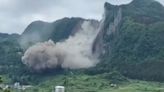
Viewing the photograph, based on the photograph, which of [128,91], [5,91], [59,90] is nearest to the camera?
[5,91]

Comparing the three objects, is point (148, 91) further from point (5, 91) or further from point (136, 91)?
point (5, 91)

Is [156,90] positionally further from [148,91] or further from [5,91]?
[5,91]

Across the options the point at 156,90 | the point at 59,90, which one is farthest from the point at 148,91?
the point at 59,90

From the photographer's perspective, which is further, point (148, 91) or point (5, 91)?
point (148, 91)

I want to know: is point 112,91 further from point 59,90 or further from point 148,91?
point 59,90

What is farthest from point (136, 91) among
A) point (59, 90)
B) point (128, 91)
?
point (59, 90)

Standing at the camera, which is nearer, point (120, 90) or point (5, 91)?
point (5, 91)

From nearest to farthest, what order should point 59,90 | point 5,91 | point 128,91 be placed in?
point 5,91, point 59,90, point 128,91

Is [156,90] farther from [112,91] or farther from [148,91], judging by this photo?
[112,91]
